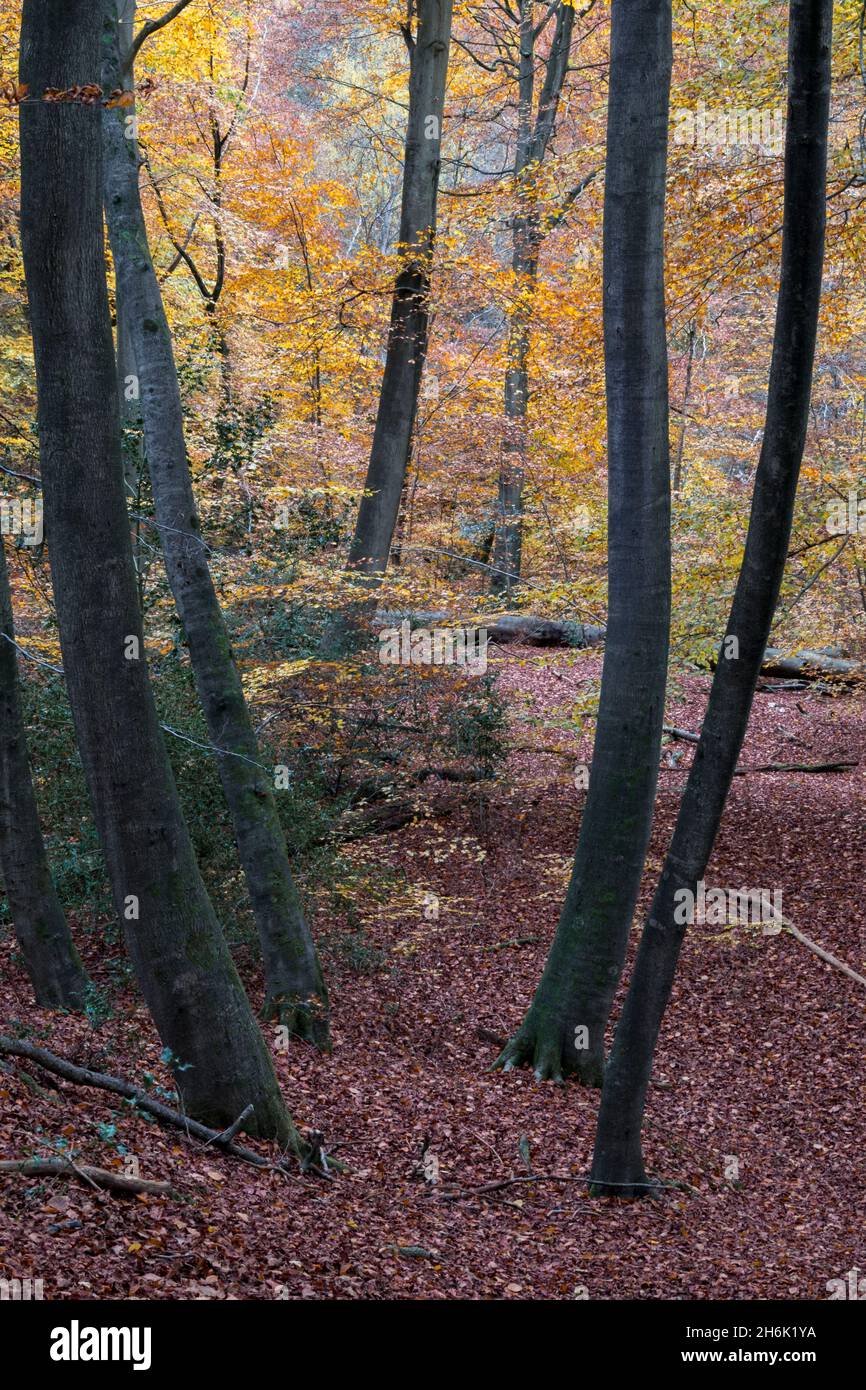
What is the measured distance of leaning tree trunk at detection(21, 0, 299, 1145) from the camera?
3996mm

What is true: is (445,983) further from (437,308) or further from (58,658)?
(437,308)

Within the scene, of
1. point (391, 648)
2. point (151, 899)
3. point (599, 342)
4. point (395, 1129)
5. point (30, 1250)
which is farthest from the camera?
point (391, 648)

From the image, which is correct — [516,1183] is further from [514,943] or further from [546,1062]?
[514,943]

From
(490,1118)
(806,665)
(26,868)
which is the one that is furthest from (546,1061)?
(806,665)

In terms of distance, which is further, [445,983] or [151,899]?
[445,983]

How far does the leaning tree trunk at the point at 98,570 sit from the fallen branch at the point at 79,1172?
819 millimetres

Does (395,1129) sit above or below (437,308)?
below

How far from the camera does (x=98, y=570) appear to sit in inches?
170

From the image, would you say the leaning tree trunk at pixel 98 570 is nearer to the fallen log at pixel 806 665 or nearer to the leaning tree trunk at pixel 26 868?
the leaning tree trunk at pixel 26 868

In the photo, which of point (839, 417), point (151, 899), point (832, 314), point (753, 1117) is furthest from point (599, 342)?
point (839, 417)

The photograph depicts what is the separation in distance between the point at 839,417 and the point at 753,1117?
52.3 feet

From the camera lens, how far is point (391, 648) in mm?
11609

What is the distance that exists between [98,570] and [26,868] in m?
3.70

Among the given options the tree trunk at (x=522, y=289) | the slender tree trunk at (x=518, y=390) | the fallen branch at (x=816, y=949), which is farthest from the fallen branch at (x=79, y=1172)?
the slender tree trunk at (x=518, y=390)
